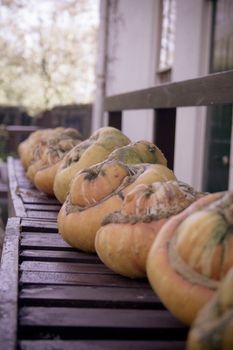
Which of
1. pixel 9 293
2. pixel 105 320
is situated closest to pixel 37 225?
pixel 9 293

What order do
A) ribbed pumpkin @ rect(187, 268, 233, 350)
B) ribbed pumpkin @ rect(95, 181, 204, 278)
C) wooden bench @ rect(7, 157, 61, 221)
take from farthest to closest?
1. wooden bench @ rect(7, 157, 61, 221)
2. ribbed pumpkin @ rect(95, 181, 204, 278)
3. ribbed pumpkin @ rect(187, 268, 233, 350)

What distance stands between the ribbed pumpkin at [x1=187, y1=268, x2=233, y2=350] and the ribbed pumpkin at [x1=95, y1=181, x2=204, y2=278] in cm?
59

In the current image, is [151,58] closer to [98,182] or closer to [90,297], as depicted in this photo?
[98,182]

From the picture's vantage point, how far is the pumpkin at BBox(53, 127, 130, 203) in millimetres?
2709

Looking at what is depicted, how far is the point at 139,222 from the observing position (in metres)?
1.70

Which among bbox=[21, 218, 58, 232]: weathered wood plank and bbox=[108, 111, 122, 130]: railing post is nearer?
bbox=[21, 218, 58, 232]: weathered wood plank

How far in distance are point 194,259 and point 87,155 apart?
1451 mm

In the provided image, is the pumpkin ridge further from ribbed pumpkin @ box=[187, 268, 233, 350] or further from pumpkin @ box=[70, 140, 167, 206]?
pumpkin @ box=[70, 140, 167, 206]

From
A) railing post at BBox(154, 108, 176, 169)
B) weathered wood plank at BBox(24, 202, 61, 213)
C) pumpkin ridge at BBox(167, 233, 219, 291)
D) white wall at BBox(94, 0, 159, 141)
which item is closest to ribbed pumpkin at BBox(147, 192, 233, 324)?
pumpkin ridge at BBox(167, 233, 219, 291)

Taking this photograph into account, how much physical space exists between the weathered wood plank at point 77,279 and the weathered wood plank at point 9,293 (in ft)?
0.14

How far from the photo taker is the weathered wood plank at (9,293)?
1.29m

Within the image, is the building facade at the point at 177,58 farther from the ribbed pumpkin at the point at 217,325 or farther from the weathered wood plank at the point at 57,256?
the ribbed pumpkin at the point at 217,325

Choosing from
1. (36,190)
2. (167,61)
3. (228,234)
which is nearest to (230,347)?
(228,234)

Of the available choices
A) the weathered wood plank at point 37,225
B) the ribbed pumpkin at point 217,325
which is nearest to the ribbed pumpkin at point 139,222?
the ribbed pumpkin at point 217,325
